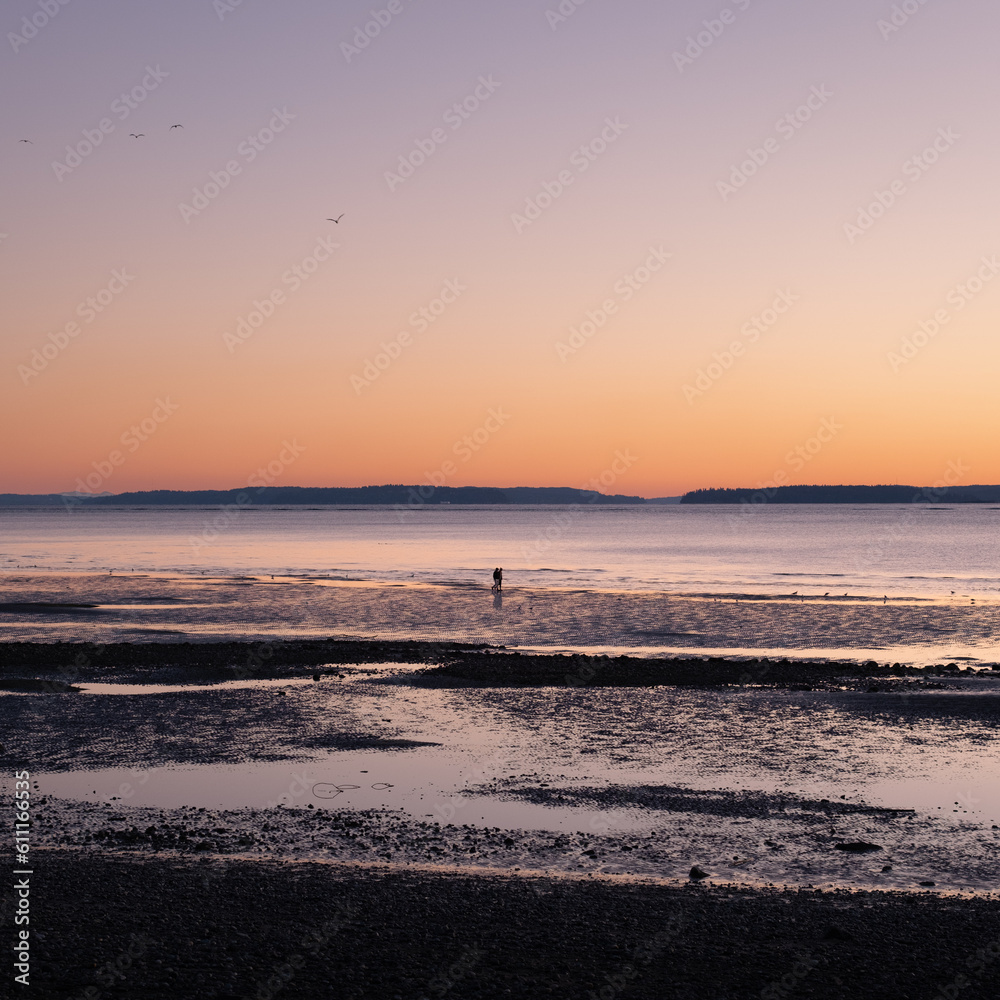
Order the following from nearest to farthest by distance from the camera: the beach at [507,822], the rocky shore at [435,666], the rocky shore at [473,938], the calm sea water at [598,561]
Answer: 1. the rocky shore at [473,938]
2. the beach at [507,822]
3. the rocky shore at [435,666]
4. the calm sea water at [598,561]

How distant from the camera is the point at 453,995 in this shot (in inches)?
327

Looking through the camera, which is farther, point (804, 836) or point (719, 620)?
point (719, 620)

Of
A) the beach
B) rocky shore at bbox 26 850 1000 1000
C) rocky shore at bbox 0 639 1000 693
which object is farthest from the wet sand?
rocky shore at bbox 26 850 1000 1000

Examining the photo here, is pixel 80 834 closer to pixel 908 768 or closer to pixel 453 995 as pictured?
pixel 453 995

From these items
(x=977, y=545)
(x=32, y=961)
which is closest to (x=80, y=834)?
(x=32, y=961)

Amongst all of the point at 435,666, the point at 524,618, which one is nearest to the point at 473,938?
the point at 435,666

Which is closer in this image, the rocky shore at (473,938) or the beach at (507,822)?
the rocky shore at (473,938)

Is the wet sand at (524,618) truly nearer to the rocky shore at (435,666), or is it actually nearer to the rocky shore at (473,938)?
the rocky shore at (435,666)

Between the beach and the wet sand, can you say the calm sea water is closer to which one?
the wet sand

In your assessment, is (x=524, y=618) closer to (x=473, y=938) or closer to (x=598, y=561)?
(x=473, y=938)

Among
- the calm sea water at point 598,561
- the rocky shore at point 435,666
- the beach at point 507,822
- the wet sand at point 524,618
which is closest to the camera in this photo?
the beach at point 507,822

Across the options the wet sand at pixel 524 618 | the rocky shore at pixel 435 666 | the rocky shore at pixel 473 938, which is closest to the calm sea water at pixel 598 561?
the wet sand at pixel 524 618

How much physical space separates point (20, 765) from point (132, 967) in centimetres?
904

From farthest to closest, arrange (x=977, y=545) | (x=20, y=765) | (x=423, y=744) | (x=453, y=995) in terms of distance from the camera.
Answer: (x=977, y=545), (x=423, y=744), (x=20, y=765), (x=453, y=995)
